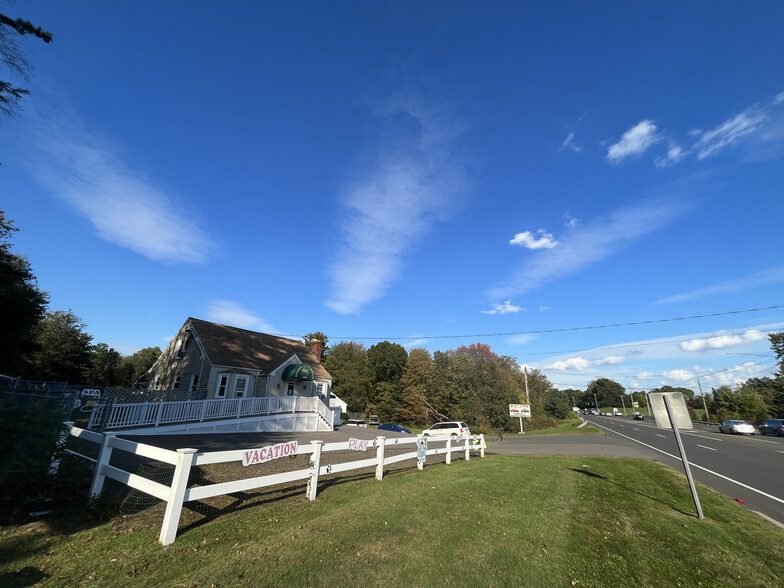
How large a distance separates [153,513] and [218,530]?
1452 millimetres

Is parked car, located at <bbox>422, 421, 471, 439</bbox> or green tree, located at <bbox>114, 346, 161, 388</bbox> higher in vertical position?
green tree, located at <bbox>114, 346, 161, 388</bbox>

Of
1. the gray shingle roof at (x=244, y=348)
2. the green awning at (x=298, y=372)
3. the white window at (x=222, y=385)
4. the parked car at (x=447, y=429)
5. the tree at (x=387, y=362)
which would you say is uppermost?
the tree at (x=387, y=362)

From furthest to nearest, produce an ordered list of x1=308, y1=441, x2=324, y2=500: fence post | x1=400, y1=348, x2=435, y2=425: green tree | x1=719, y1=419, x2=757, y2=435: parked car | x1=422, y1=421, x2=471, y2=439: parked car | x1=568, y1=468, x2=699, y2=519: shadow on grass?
x1=400, y1=348, x2=435, y2=425: green tree
x1=719, y1=419, x2=757, y2=435: parked car
x1=422, y1=421, x2=471, y2=439: parked car
x1=568, y1=468, x2=699, y2=519: shadow on grass
x1=308, y1=441, x2=324, y2=500: fence post

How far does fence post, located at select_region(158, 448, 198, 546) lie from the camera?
4.40 m

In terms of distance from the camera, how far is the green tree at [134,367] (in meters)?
61.7

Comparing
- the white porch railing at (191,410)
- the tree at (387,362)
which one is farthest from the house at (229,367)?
the tree at (387,362)

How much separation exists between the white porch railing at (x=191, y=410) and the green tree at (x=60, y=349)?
37.5 metres

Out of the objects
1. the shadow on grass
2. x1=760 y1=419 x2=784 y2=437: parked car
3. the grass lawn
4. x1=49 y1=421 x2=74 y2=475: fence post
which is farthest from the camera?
x1=760 y1=419 x2=784 y2=437: parked car

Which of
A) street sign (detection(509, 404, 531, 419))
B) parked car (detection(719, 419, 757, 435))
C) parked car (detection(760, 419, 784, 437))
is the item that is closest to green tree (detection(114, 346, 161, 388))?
street sign (detection(509, 404, 531, 419))

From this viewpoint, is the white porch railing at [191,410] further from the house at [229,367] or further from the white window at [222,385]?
the white window at [222,385]

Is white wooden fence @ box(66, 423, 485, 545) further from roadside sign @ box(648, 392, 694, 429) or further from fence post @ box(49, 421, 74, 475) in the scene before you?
roadside sign @ box(648, 392, 694, 429)

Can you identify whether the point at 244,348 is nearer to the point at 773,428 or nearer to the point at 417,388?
the point at 417,388

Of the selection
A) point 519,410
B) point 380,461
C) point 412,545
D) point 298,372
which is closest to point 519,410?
point 519,410

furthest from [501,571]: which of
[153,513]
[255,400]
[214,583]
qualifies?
[255,400]
